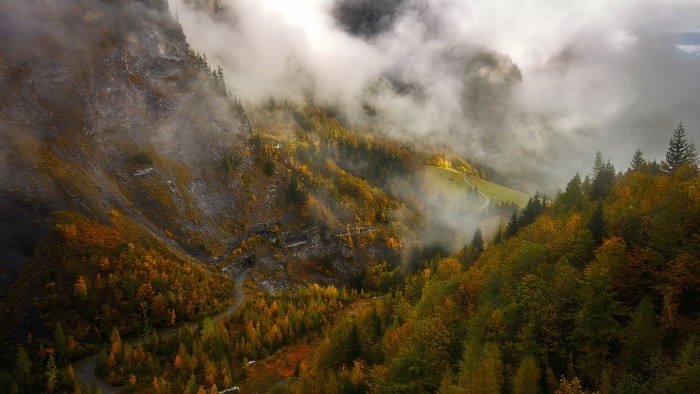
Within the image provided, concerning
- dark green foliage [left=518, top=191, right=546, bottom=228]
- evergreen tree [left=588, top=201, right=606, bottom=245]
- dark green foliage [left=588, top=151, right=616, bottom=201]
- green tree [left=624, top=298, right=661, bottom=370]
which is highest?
→ dark green foliage [left=588, top=151, right=616, bottom=201]

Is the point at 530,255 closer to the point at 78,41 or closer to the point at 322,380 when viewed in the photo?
the point at 322,380

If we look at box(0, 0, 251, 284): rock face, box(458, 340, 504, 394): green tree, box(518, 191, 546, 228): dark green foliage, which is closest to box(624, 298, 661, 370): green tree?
box(458, 340, 504, 394): green tree

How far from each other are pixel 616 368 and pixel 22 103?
178174 millimetres

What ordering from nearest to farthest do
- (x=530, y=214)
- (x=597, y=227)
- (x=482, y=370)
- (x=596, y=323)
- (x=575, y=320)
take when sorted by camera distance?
(x=482, y=370) < (x=596, y=323) < (x=575, y=320) < (x=597, y=227) < (x=530, y=214)

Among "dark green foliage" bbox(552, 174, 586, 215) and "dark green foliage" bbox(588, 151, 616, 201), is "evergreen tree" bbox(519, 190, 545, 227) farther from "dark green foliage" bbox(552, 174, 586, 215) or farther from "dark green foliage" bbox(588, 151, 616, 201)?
"dark green foliage" bbox(588, 151, 616, 201)

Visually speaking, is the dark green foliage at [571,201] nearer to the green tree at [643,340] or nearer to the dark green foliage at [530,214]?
the dark green foliage at [530,214]

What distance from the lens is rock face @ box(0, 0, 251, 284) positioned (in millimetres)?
130250

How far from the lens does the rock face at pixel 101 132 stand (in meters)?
130

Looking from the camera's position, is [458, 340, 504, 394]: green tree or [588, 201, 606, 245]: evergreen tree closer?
[458, 340, 504, 394]: green tree

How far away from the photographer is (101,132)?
6407 inches

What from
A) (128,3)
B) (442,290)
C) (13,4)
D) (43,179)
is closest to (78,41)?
(13,4)

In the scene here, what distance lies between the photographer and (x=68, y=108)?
6230 inches

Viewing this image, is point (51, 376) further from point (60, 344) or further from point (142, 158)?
point (142, 158)

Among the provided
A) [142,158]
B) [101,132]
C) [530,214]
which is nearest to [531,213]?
[530,214]
